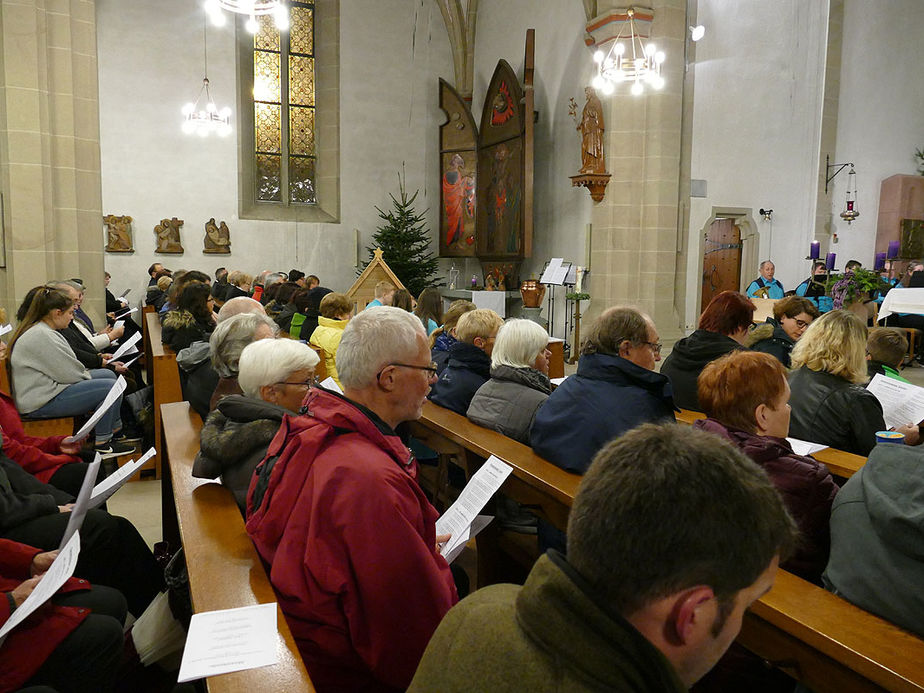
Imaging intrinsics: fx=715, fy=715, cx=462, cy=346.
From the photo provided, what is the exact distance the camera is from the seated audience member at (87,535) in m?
2.69

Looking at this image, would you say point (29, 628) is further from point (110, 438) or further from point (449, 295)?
point (449, 295)

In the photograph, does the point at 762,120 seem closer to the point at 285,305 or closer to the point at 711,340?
the point at 285,305

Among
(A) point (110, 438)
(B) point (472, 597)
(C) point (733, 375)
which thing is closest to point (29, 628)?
(B) point (472, 597)

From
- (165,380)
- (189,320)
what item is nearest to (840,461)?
(165,380)

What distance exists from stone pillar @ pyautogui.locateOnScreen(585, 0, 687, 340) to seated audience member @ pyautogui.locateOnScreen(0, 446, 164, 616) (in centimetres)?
798

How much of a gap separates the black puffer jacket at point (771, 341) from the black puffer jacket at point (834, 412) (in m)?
1.23

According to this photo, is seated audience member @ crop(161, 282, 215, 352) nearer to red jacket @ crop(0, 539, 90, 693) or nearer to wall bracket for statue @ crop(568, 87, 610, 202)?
red jacket @ crop(0, 539, 90, 693)

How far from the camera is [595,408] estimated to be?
9.18ft

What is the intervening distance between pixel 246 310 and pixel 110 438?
5.95ft

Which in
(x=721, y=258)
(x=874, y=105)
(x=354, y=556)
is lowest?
(x=354, y=556)

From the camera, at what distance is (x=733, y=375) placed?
7.59 feet

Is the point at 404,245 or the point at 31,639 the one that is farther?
the point at 404,245

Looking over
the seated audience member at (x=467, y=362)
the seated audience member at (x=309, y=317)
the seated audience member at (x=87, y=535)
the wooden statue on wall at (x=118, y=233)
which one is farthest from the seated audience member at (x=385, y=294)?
the wooden statue on wall at (x=118, y=233)

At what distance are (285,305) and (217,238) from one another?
6280mm
